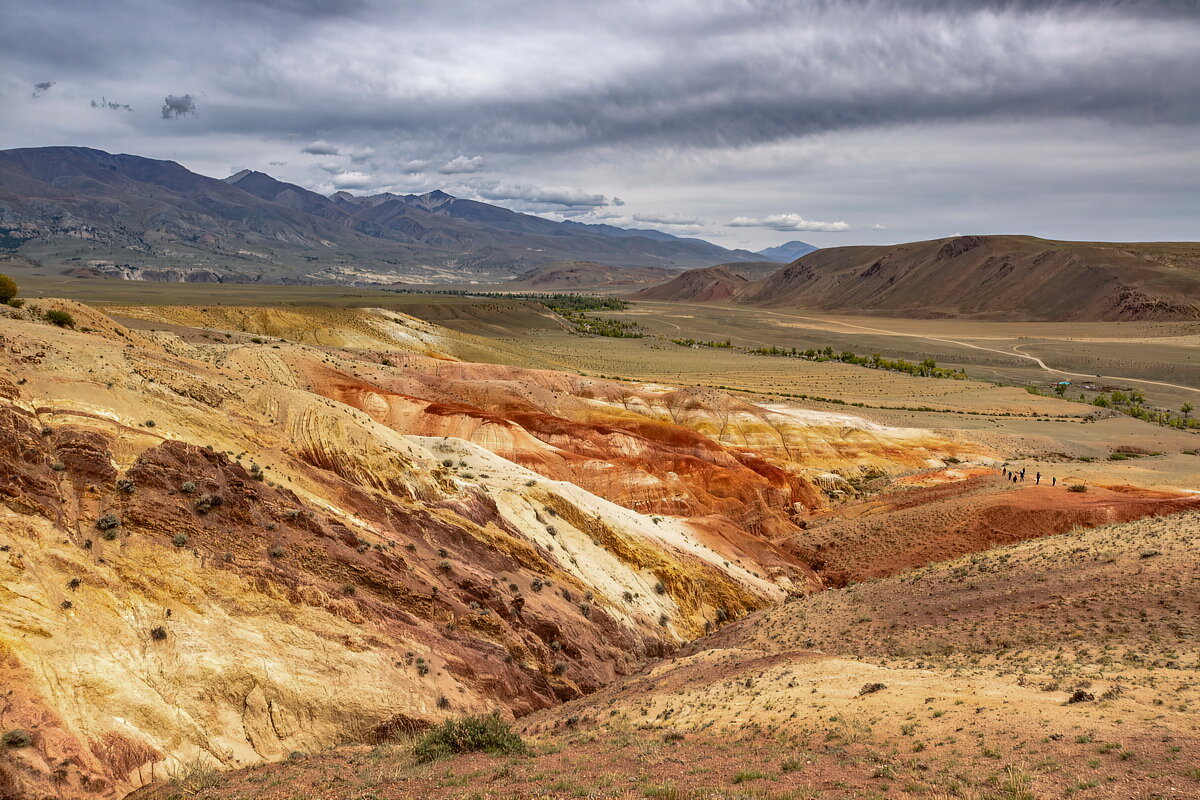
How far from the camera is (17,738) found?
11328mm

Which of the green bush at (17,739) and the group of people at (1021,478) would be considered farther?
the group of people at (1021,478)

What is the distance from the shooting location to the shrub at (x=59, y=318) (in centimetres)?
3294

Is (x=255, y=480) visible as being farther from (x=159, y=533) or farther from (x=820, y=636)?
(x=820, y=636)

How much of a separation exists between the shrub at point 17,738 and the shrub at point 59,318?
89.9 ft

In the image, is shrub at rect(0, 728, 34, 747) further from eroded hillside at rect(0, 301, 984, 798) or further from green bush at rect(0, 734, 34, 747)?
eroded hillside at rect(0, 301, 984, 798)

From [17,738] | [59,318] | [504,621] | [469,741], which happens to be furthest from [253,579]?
[59,318]

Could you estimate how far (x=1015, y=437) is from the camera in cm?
6091

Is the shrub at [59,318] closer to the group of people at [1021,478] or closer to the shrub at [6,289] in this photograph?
the shrub at [6,289]

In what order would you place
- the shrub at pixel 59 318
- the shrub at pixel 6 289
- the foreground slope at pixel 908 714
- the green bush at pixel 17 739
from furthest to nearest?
the shrub at pixel 6 289 < the shrub at pixel 59 318 < the green bush at pixel 17 739 < the foreground slope at pixel 908 714

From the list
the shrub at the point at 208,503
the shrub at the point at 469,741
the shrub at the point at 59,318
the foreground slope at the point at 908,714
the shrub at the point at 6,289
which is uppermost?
the shrub at the point at 6,289

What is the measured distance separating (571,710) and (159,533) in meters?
10.9

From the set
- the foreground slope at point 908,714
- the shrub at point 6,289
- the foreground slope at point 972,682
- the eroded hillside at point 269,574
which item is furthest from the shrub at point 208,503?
the shrub at point 6,289

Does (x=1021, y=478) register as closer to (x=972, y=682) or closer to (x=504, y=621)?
(x=972, y=682)

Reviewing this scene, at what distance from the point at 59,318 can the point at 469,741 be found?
30.8 metres
